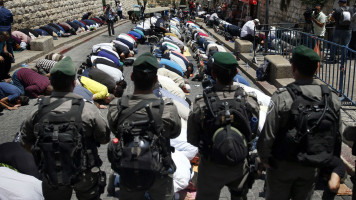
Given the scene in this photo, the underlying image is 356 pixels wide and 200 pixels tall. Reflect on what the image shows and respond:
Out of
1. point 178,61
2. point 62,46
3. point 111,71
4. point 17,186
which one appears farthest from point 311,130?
point 62,46

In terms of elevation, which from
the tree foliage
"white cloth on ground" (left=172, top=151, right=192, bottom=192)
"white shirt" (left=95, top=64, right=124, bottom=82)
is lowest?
"white cloth on ground" (left=172, top=151, right=192, bottom=192)

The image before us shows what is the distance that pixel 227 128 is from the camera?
2846 mm

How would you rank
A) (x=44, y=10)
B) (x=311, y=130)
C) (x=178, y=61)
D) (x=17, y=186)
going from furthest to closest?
(x=44, y=10) → (x=178, y=61) → (x=17, y=186) → (x=311, y=130)

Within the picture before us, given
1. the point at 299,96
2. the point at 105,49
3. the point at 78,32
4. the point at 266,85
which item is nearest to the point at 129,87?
the point at 105,49

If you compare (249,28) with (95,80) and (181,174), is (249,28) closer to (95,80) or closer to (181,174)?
(95,80)

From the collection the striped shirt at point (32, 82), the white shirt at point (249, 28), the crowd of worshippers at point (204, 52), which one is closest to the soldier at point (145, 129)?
the crowd of worshippers at point (204, 52)

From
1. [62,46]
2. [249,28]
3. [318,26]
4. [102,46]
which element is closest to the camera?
[318,26]

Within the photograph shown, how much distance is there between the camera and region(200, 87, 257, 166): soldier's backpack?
280 centimetres

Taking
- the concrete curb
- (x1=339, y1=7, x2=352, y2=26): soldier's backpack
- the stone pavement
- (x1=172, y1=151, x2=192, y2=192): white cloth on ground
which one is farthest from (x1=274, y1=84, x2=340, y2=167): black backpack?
the concrete curb

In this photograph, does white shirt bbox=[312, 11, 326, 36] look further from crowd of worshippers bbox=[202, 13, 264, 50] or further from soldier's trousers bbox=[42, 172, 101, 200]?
soldier's trousers bbox=[42, 172, 101, 200]

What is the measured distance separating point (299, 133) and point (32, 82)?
6.92m

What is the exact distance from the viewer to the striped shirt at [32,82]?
26.1 feet

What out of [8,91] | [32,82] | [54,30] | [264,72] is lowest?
[264,72]

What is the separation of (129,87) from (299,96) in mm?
7195
